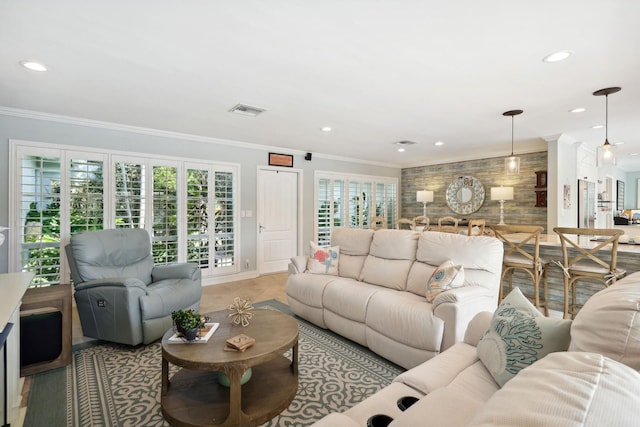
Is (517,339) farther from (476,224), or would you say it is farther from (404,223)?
(404,223)

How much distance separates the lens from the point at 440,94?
313 cm

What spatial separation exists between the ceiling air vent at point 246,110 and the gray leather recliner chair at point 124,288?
1807 mm

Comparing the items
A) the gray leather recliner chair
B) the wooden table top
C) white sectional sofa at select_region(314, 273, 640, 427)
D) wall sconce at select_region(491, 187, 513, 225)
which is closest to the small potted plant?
the wooden table top

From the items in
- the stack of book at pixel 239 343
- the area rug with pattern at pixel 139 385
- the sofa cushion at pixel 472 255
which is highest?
the sofa cushion at pixel 472 255

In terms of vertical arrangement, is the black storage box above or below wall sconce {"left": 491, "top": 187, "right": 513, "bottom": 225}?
below

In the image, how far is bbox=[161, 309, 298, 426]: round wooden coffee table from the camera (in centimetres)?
175

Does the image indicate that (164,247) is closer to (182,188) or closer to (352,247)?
(182,188)

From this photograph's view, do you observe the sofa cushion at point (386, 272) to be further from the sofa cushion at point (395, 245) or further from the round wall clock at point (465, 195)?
the round wall clock at point (465, 195)

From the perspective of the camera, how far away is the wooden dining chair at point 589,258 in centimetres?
281

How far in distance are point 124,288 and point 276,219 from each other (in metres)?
3.39

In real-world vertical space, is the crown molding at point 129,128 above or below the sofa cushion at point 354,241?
above

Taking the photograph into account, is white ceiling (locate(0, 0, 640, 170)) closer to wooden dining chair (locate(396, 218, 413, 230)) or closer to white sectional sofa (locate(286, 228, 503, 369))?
white sectional sofa (locate(286, 228, 503, 369))

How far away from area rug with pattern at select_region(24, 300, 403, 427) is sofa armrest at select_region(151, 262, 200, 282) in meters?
0.77

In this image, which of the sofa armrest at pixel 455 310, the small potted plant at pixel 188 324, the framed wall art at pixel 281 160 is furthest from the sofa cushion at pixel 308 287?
the framed wall art at pixel 281 160
